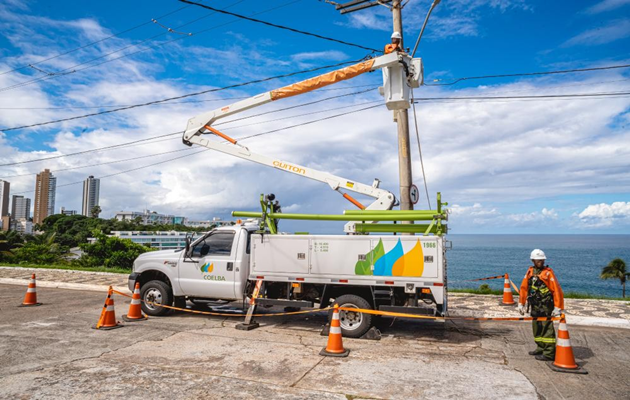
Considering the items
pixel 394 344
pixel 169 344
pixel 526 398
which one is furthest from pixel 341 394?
pixel 169 344

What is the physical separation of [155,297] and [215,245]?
6.56 feet

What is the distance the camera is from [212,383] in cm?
546

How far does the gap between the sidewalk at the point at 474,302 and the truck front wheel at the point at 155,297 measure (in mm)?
4250

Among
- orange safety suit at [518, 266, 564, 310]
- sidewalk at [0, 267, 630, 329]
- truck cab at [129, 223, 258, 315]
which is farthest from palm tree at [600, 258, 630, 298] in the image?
truck cab at [129, 223, 258, 315]

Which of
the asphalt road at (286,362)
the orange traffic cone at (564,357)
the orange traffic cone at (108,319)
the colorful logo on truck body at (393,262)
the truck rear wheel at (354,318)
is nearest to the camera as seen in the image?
the asphalt road at (286,362)

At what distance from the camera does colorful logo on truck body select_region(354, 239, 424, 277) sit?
308 inches

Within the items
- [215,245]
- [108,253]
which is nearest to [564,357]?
[215,245]

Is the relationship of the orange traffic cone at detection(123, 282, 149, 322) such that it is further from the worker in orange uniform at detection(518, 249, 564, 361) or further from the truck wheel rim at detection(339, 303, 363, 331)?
the worker in orange uniform at detection(518, 249, 564, 361)

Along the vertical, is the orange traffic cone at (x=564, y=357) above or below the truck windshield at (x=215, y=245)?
below

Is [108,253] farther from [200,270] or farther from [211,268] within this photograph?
[211,268]

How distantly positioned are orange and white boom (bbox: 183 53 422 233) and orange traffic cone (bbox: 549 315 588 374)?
162 inches

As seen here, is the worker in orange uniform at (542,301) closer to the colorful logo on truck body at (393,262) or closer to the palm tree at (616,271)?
the colorful logo on truck body at (393,262)

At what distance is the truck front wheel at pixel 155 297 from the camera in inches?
392

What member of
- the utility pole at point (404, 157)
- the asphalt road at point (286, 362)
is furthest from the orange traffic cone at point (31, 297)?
the utility pole at point (404, 157)
